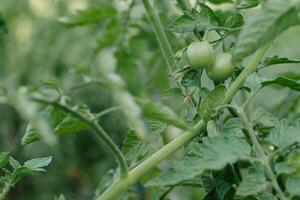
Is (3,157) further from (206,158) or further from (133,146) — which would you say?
(206,158)

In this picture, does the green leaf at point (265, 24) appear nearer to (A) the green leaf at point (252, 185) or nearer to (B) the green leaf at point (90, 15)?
(A) the green leaf at point (252, 185)

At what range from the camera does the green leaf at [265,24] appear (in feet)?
1.94

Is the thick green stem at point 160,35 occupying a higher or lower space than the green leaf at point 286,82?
higher

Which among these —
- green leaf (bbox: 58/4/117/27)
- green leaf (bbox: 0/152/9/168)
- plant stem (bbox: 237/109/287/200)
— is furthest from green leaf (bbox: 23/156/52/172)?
green leaf (bbox: 58/4/117/27)

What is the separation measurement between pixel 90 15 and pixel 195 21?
0.53m

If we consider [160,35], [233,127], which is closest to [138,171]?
[233,127]

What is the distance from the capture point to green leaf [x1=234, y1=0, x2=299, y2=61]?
59cm

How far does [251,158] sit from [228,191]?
127 millimetres

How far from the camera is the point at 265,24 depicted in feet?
1.95

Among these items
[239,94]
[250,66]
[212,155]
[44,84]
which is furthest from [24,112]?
[239,94]

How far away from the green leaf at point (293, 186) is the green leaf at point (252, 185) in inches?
0.9

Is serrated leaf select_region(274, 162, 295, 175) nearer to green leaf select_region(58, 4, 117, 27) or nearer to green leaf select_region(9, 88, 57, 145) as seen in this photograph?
green leaf select_region(9, 88, 57, 145)

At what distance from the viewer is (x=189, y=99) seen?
820 millimetres

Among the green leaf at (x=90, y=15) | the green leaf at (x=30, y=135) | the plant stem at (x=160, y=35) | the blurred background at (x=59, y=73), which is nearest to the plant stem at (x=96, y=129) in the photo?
the green leaf at (x=30, y=135)
